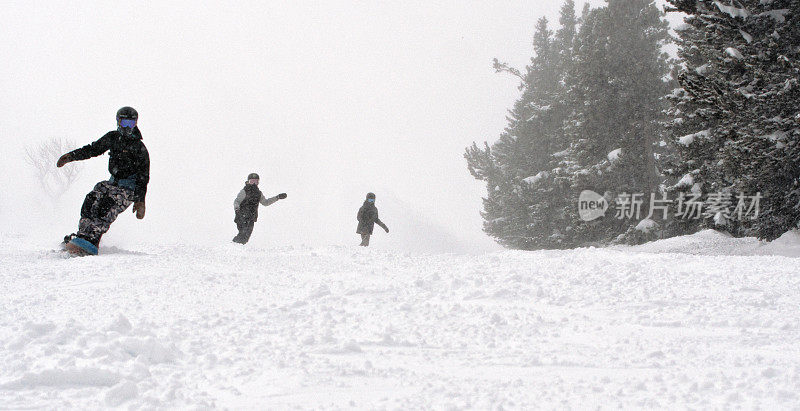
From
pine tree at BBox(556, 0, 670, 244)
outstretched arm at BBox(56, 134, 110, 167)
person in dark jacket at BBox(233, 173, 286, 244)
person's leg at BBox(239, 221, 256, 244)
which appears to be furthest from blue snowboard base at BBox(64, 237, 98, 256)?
pine tree at BBox(556, 0, 670, 244)

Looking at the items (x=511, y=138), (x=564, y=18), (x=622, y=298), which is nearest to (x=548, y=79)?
(x=511, y=138)

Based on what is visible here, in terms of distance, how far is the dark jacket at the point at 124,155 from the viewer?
23.4ft

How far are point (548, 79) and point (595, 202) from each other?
1225 centimetres

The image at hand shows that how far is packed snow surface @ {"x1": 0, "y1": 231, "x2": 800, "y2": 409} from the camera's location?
243 cm

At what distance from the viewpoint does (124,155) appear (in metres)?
7.24

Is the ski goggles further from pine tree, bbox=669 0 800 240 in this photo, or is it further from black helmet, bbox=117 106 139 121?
pine tree, bbox=669 0 800 240

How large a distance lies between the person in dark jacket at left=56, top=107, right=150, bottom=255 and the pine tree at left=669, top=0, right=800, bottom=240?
976cm

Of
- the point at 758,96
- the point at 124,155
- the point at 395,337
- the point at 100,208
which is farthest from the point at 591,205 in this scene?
the point at 395,337

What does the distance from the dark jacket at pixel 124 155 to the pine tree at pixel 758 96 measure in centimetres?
972

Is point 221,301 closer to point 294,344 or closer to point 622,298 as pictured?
point 294,344

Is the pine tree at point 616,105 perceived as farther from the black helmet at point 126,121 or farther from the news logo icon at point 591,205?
the black helmet at point 126,121

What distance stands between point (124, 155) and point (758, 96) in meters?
10.9

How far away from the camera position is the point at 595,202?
75.2 ft

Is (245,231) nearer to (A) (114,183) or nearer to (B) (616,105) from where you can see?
(A) (114,183)
